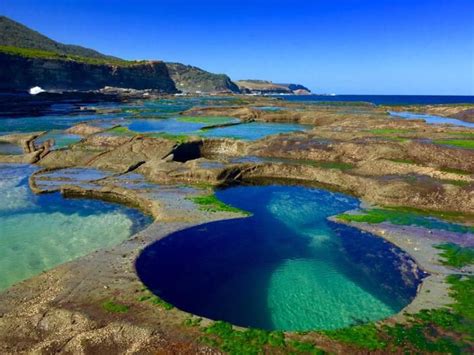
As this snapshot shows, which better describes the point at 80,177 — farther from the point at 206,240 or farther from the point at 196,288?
the point at 196,288

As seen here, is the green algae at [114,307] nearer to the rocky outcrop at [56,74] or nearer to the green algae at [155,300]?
the green algae at [155,300]

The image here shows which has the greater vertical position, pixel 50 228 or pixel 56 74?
pixel 56 74

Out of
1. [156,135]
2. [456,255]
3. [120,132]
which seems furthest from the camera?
[120,132]

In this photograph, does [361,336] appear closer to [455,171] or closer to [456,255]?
[456,255]

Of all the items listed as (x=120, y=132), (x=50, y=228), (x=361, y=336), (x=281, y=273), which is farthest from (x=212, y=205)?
(x=120, y=132)

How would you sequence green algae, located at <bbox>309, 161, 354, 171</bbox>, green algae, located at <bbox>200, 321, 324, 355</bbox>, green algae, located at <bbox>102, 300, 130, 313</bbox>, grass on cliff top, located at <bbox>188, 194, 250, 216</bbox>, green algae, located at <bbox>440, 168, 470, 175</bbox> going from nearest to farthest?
green algae, located at <bbox>200, 321, 324, 355</bbox>, green algae, located at <bbox>102, 300, 130, 313</bbox>, grass on cliff top, located at <bbox>188, 194, 250, 216</bbox>, green algae, located at <bbox>440, 168, 470, 175</bbox>, green algae, located at <bbox>309, 161, 354, 171</bbox>

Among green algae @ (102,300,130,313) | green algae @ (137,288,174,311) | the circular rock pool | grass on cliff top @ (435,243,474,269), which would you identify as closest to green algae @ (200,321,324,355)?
the circular rock pool

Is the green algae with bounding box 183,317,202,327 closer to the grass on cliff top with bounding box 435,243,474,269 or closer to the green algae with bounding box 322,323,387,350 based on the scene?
the green algae with bounding box 322,323,387,350
